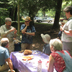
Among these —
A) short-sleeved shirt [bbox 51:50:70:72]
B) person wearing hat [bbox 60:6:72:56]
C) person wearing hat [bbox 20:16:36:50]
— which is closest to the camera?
short-sleeved shirt [bbox 51:50:70:72]

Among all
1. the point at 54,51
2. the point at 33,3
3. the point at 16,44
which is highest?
the point at 33,3

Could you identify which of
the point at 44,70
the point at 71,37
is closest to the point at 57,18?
the point at 71,37

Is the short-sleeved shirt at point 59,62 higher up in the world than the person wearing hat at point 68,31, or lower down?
lower down

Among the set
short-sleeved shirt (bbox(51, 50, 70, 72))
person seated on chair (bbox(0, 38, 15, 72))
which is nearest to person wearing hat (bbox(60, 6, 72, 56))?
short-sleeved shirt (bbox(51, 50, 70, 72))

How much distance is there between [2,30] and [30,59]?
1.55 m

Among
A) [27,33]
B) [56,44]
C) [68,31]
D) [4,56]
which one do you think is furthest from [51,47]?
[27,33]

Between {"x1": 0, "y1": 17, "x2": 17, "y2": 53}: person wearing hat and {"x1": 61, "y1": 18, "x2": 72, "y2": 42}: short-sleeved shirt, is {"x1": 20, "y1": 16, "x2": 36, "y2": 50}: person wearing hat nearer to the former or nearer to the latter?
{"x1": 0, "y1": 17, "x2": 17, "y2": 53}: person wearing hat

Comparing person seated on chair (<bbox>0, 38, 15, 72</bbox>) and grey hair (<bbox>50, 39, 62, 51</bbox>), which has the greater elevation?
grey hair (<bbox>50, 39, 62, 51</bbox>)

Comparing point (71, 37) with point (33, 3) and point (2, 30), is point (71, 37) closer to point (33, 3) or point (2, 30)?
point (2, 30)

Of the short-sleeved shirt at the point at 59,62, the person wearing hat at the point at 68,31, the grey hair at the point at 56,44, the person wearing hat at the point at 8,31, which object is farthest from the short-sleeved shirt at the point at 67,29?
the person wearing hat at the point at 8,31

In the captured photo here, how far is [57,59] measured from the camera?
1.59 meters

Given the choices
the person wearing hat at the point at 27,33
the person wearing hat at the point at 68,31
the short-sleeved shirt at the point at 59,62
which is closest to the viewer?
the short-sleeved shirt at the point at 59,62

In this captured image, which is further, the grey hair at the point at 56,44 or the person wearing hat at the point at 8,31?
the person wearing hat at the point at 8,31

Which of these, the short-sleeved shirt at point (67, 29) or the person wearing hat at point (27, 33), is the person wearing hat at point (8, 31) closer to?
the person wearing hat at point (27, 33)
